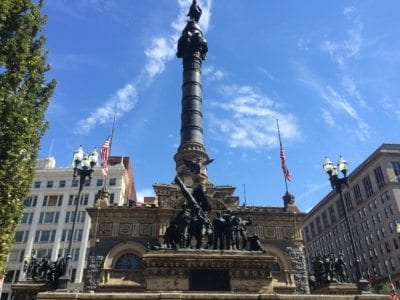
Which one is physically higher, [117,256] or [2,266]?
[117,256]

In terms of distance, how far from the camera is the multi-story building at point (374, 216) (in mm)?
55031

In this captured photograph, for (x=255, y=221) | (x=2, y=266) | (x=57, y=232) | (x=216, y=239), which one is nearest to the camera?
(x=2, y=266)

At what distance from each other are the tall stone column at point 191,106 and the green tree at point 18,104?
17.2 metres

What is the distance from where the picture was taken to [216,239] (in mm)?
18797

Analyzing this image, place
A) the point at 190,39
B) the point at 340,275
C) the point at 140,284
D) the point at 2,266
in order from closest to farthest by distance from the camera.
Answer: the point at 2,266 < the point at 340,275 < the point at 140,284 < the point at 190,39

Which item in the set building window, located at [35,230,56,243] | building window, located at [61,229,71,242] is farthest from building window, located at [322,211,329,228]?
building window, located at [35,230,56,243]

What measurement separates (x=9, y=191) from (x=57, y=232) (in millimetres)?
43265

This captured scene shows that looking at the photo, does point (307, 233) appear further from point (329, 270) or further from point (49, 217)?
point (329, 270)

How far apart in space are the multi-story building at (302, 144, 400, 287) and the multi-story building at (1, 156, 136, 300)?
117 feet

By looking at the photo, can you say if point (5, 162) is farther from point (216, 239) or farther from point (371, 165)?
point (371, 165)

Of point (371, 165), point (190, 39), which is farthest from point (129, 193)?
point (371, 165)

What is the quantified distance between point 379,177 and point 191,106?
38360 millimetres

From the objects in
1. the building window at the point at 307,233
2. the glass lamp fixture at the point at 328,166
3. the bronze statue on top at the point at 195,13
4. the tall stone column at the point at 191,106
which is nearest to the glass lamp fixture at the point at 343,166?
the glass lamp fixture at the point at 328,166

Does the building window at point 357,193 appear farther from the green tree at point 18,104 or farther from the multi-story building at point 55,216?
the green tree at point 18,104
